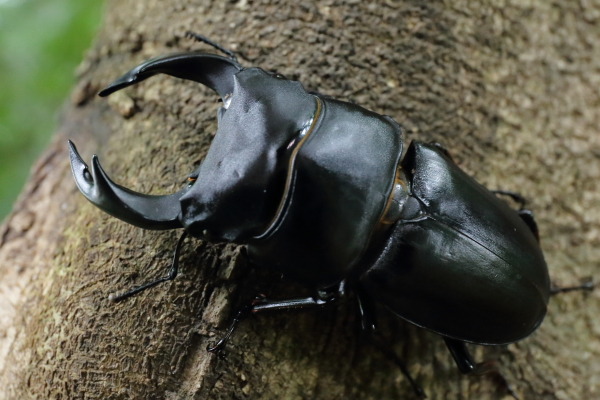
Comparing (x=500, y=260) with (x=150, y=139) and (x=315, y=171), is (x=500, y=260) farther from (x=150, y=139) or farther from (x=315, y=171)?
(x=150, y=139)

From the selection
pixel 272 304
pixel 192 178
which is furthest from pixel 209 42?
pixel 272 304

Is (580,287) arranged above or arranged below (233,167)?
below

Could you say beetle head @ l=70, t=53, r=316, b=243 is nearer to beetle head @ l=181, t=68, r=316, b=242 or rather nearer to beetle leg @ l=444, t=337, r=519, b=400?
beetle head @ l=181, t=68, r=316, b=242

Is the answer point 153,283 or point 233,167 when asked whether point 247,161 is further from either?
point 153,283

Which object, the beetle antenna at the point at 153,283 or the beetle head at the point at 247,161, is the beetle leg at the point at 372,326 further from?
the beetle antenna at the point at 153,283

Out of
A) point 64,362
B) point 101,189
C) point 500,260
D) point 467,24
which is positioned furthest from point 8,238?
point 467,24

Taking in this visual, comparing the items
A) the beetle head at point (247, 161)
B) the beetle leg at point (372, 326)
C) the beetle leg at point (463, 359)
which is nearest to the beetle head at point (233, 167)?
the beetle head at point (247, 161)
